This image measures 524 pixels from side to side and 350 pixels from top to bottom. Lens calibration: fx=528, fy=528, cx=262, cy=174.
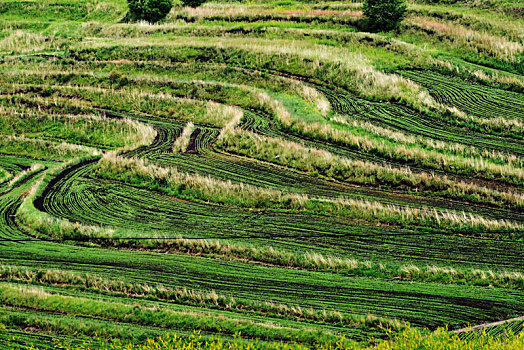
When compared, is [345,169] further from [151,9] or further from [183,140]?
[151,9]

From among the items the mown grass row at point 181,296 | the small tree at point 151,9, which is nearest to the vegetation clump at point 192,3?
the small tree at point 151,9

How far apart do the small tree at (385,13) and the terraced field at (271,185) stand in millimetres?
1715

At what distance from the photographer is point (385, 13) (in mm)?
45344

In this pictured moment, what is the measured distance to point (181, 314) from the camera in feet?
61.6

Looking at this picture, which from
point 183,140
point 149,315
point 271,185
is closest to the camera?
point 149,315

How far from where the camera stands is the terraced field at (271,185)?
62.3 feet

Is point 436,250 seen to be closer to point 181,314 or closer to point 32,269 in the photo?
point 181,314

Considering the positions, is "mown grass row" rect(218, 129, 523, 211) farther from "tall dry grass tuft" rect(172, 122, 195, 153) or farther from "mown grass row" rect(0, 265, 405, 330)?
"mown grass row" rect(0, 265, 405, 330)

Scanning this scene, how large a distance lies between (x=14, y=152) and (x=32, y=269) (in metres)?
17.6

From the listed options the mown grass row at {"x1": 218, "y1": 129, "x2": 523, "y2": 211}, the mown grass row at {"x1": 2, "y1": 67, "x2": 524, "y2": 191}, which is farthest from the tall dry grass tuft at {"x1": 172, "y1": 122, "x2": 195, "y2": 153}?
the mown grass row at {"x1": 218, "y1": 129, "x2": 523, "y2": 211}

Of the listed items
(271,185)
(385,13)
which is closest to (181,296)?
(271,185)

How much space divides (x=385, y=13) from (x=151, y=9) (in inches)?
1019

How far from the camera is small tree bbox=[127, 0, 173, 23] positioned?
188 feet

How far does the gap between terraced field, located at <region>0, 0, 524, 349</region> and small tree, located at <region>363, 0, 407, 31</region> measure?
5.63ft
